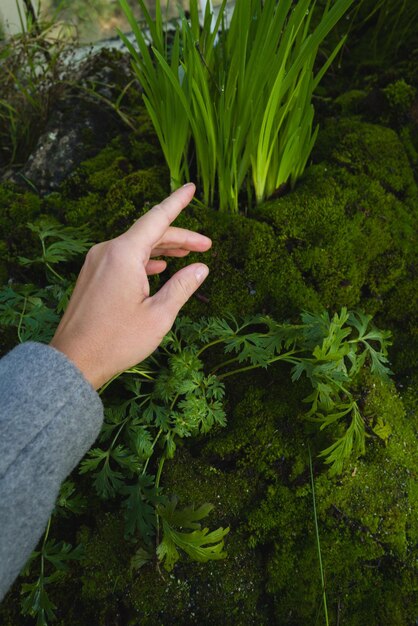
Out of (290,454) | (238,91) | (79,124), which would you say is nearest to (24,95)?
(79,124)

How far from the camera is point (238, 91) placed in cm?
163

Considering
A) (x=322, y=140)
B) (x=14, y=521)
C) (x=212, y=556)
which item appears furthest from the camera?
(x=322, y=140)

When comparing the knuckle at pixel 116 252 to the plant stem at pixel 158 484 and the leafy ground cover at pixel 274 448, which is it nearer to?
the leafy ground cover at pixel 274 448

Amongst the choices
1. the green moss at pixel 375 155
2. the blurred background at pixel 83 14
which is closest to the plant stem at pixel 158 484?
the green moss at pixel 375 155

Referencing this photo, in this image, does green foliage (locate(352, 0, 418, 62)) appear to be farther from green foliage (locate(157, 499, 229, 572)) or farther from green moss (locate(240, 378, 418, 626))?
green foliage (locate(157, 499, 229, 572))

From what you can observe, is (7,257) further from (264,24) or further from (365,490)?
(365,490)

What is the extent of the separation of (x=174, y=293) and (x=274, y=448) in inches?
25.2

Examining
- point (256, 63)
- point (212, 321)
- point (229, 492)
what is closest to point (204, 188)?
point (256, 63)

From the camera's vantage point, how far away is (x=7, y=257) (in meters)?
1.94

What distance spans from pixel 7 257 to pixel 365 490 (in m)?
1.58

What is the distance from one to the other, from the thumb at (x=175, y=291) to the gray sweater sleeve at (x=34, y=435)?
0.28 meters

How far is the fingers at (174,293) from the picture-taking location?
4.08 feet

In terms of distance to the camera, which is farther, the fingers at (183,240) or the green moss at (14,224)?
the green moss at (14,224)

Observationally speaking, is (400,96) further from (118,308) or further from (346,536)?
(346,536)
